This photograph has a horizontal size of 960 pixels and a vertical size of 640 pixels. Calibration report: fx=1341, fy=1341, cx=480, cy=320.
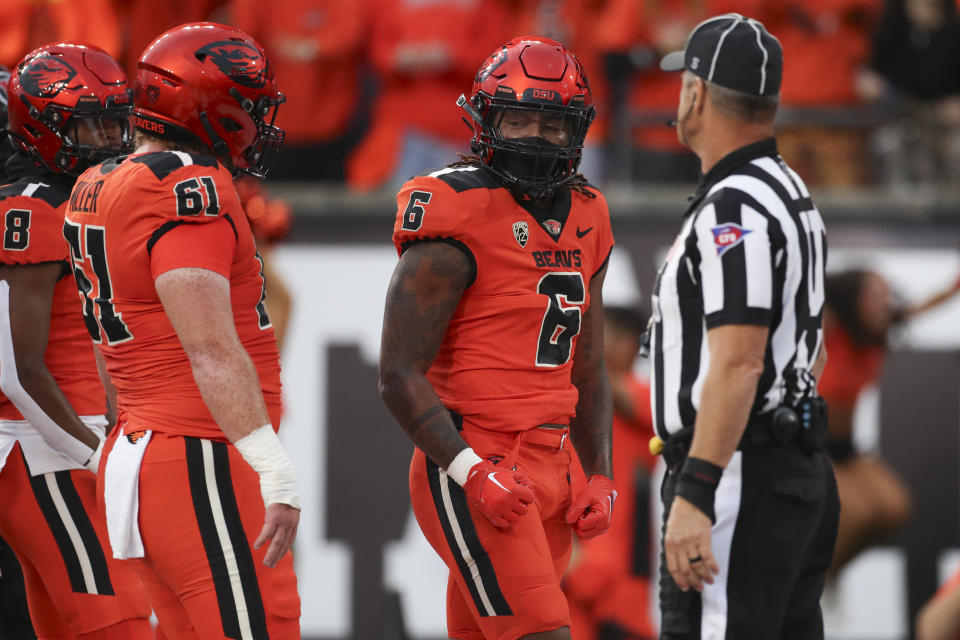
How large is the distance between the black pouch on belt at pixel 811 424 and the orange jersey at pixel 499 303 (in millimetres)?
649

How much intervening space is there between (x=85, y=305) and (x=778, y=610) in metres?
1.99

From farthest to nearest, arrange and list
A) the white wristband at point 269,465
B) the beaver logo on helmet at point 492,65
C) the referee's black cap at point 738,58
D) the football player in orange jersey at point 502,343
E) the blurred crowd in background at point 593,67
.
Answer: the blurred crowd in background at point 593,67 → the beaver logo on helmet at point 492,65 → the referee's black cap at point 738,58 → the football player in orange jersey at point 502,343 → the white wristband at point 269,465

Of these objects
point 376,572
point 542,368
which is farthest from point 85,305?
point 376,572

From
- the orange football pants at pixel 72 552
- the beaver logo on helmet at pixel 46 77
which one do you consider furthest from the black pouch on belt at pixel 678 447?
the beaver logo on helmet at pixel 46 77

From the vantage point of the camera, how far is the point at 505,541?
360cm

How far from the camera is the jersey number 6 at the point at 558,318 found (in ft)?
12.4

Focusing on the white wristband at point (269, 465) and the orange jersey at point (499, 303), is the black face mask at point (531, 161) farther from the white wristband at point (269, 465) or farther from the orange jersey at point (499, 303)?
the white wristband at point (269, 465)

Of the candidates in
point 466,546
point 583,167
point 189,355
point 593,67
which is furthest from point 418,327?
point 593,67

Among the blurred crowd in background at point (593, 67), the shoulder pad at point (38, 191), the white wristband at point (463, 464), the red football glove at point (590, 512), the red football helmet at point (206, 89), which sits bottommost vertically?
the red football glove at point (590, 512)

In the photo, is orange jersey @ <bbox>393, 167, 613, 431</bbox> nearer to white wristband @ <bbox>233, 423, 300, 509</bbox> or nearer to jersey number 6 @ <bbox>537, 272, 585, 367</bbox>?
jersey number 6 @ <bbox>537, 272, 585, 367</bbox>

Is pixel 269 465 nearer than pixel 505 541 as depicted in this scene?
Yes

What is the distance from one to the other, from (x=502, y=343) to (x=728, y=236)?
69 cm

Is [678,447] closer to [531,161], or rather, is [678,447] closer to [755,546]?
[755,546]

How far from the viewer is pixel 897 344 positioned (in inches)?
283
